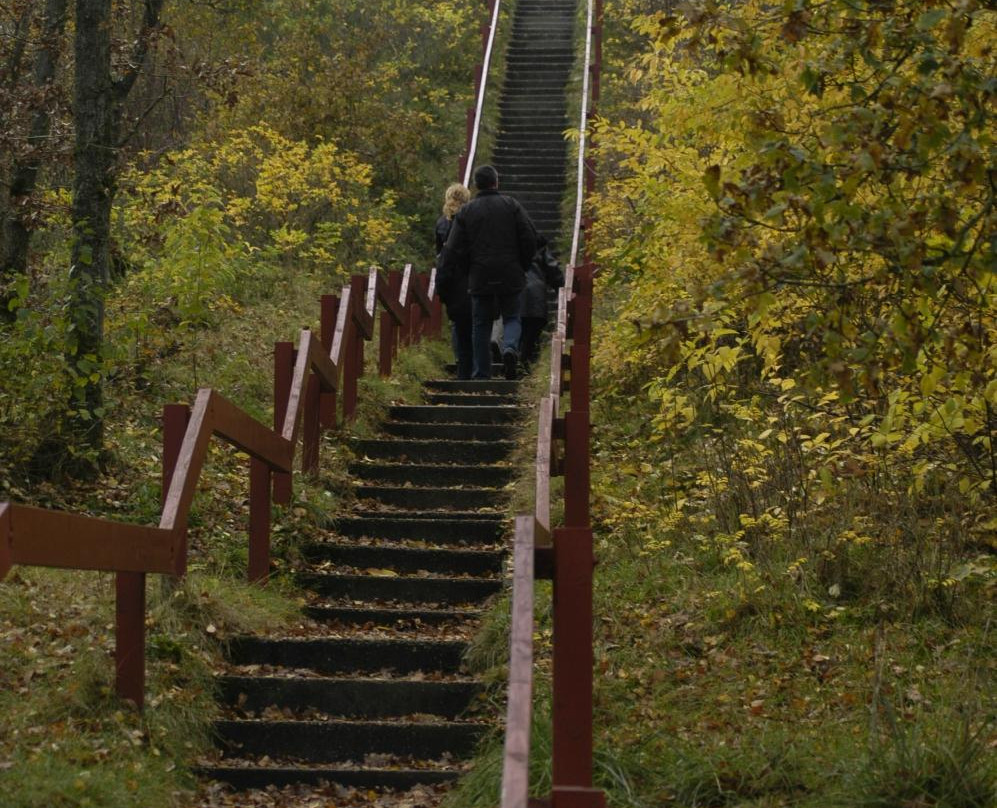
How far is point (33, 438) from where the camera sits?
866 cm

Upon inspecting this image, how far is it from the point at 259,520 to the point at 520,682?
3.90 meters

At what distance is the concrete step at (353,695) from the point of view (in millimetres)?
6156

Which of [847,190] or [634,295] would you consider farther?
[634,295]

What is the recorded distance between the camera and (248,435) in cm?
686

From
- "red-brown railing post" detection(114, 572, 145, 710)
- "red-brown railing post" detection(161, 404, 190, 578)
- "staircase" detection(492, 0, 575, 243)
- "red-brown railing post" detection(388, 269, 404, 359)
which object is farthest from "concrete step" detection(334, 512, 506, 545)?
"staircase" detection(492, 0, 575, 243)

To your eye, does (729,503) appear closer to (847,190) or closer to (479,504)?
(479,504)

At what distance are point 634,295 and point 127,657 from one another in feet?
16.1

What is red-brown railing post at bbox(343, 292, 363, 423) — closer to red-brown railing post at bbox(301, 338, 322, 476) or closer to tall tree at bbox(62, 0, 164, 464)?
red-brown railing post at bbox(301, 338, 322, 476)

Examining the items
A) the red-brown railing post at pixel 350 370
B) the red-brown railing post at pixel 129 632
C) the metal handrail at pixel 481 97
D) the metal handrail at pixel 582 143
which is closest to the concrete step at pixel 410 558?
the red-brown railing post at pixel 350 370

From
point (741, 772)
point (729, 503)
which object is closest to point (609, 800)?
point (741, 772)

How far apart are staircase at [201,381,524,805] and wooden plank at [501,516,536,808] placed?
1.83 m

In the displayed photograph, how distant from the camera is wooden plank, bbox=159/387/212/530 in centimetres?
567

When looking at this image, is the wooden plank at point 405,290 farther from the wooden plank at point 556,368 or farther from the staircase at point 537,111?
the staircase at point 537,111

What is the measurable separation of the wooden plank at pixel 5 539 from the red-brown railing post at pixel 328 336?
19.2 ft
